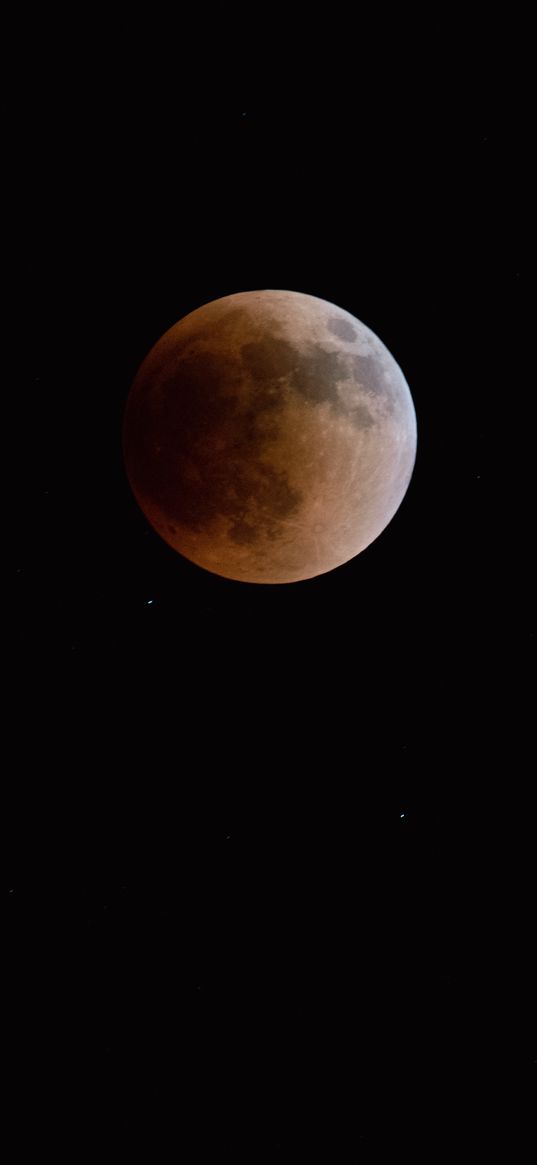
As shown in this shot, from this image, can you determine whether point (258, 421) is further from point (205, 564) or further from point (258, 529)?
point (205, 564)

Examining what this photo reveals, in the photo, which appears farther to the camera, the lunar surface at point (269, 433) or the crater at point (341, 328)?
the crater at point (341, 328)

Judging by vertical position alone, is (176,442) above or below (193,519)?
above

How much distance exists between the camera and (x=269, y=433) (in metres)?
3.92

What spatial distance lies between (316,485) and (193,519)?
62cm

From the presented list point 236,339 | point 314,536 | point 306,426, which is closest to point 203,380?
point 236,339

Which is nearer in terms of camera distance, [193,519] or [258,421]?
[258,421]

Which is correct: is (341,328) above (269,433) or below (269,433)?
above

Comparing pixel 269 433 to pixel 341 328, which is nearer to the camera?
pixel 269 433

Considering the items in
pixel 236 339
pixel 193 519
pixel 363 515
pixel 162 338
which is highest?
pixel 162 338

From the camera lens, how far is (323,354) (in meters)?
4.04

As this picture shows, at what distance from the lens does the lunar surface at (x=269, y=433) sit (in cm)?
394

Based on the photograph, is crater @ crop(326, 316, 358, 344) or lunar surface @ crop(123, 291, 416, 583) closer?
lunar surface @ crop(123, 291, 416, 583)

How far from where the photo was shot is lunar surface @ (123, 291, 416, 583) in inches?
155

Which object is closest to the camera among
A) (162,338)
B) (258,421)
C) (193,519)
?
(258,421)
